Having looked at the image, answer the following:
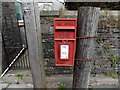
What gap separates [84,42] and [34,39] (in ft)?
2.34

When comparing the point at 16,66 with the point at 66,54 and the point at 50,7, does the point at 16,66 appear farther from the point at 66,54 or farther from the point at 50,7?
the point at 66,54

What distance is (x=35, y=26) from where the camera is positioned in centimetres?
156

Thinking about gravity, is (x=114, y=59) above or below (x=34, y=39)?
below

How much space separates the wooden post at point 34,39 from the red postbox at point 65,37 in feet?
1.09

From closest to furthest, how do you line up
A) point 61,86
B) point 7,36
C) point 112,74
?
point 61,86
point 112,74
point 7,36

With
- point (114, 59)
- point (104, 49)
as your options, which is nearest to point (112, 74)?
point (114, 59)

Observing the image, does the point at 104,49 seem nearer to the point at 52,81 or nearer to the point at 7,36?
the point at 52,81

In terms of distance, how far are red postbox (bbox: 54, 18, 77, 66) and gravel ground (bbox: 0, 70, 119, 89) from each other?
1341mm

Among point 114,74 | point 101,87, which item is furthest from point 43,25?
point 114,74

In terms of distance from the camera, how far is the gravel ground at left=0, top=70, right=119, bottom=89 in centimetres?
257

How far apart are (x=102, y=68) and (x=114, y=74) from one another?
0.35 metres

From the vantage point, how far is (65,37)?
142 centimetres

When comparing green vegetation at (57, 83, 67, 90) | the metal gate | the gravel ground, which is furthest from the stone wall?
the metal gate

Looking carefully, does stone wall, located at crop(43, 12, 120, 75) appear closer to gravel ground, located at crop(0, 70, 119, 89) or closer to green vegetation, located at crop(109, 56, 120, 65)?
green vegetation, located at crop(109, 56, 120, 65)
